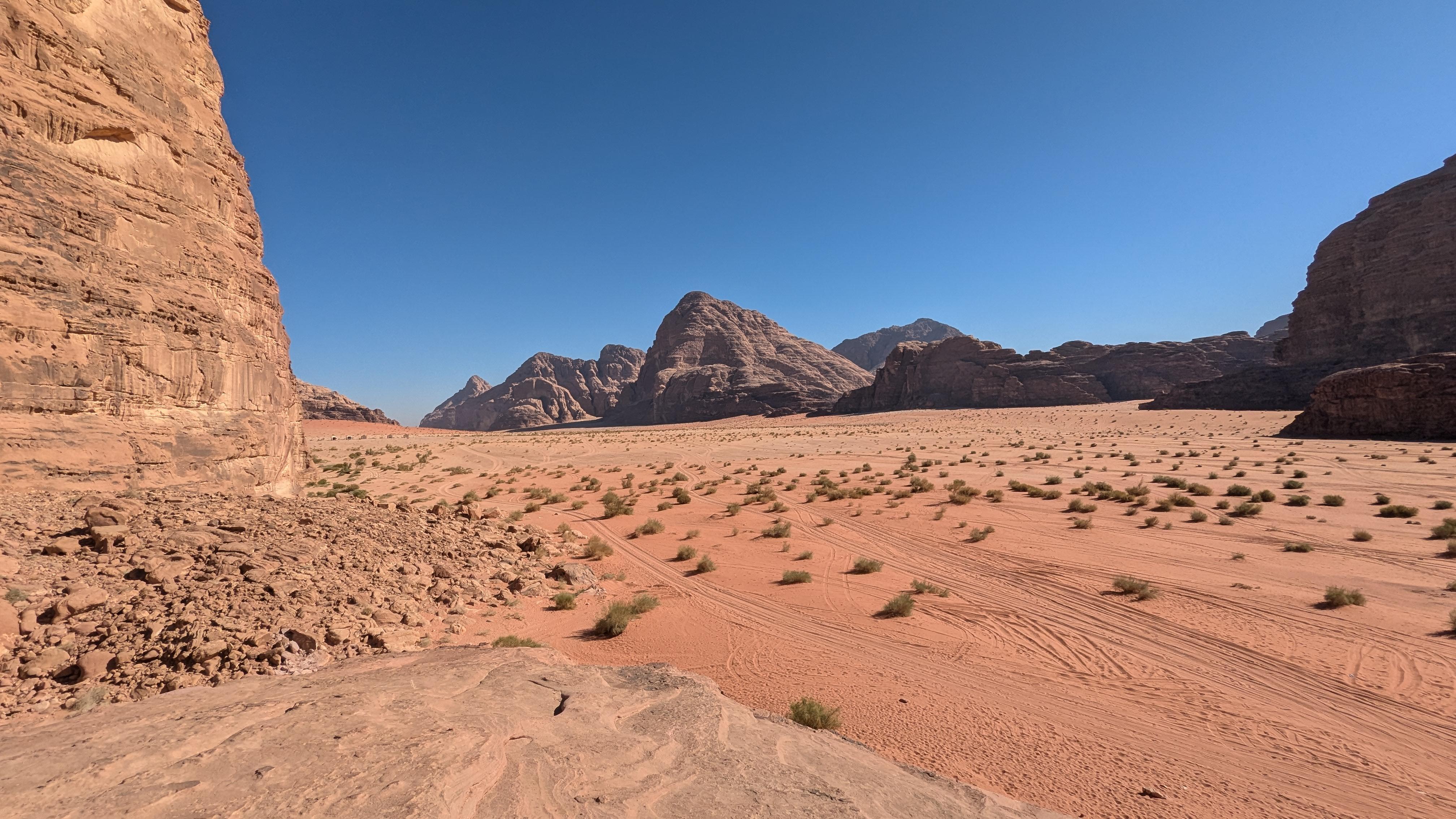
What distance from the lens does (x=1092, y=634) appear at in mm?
6828

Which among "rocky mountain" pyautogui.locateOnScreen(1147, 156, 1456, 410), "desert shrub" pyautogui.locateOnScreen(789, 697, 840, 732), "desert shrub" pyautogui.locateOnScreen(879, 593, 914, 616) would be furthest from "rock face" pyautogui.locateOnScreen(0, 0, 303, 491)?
"rocky mountain" pyautogui.locateOnScreen(1147, 156, 1456, 410)

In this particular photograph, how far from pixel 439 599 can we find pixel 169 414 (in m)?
5.44

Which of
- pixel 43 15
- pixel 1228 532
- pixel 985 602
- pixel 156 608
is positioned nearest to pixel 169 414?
pixel 156 608

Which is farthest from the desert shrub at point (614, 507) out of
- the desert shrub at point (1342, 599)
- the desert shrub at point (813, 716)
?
the desert shrub at point (1342, 599)

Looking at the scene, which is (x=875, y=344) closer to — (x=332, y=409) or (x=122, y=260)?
(x=332, y=409)

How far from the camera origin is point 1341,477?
16.2m

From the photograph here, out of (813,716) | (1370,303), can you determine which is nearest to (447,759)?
(813,716)

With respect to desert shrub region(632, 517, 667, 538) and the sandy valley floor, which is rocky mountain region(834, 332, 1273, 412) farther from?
desert shrub region(632, 517, 667, 538)

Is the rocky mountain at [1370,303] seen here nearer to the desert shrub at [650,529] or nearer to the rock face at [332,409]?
the desert shrub at [650,529]

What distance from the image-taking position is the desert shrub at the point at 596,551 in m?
10.8

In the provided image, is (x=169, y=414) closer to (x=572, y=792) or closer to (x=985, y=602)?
(x=572, y=792)

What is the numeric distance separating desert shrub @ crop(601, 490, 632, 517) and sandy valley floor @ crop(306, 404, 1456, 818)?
0.43 m

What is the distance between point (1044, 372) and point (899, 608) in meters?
84.2

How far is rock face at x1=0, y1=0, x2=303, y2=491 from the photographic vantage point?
6.79 meters
